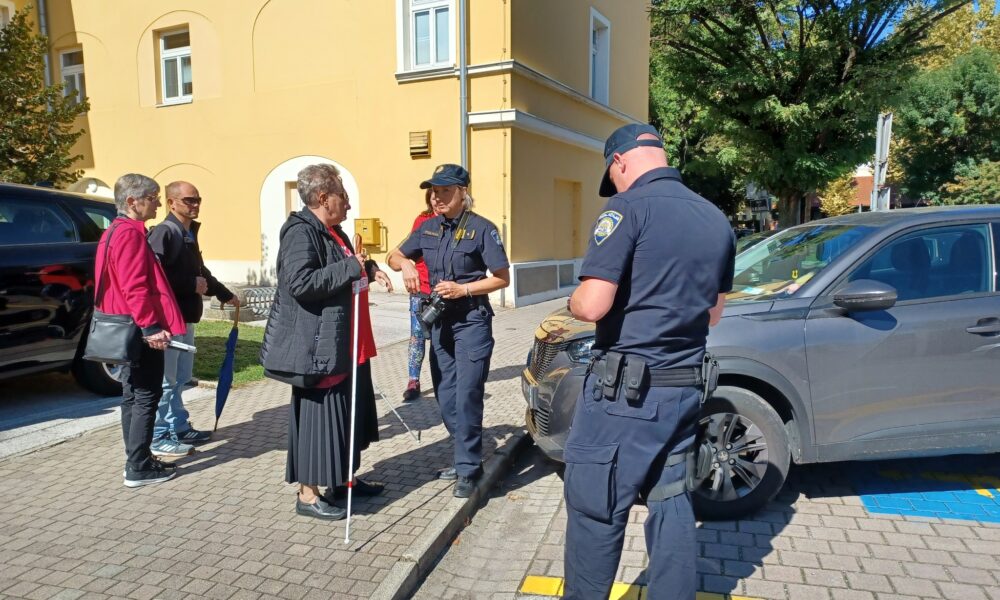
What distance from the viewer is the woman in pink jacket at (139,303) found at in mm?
3885

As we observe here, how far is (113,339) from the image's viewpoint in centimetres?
381

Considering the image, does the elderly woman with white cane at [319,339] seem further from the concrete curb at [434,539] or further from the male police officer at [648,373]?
the male police officer at [648,373]

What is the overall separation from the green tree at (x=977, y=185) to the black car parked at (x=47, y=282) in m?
27.0

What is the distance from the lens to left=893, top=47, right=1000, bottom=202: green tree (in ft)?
84.8

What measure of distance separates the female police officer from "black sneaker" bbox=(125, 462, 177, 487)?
1816 millimetres

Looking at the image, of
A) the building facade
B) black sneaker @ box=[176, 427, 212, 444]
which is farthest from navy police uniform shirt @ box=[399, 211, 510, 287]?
the building facade

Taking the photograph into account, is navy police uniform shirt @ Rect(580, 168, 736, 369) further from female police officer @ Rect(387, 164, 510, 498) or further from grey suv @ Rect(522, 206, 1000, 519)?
female police officer @ Rect(387, 164, 510, 498)

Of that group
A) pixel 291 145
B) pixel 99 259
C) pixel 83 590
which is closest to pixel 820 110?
pixel 291 145

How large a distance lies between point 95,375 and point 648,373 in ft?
17.8

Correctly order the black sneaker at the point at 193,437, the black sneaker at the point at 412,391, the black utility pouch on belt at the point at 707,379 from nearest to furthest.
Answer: the black utility pouch on belt at the point at 707,379 → the black sneaker at the point at 193,437 → the black sneaker at the point at 412,391

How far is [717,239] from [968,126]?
31334 mm

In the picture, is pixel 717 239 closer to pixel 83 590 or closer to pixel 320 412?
pixel 320 412

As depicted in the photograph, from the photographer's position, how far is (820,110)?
1453 cm

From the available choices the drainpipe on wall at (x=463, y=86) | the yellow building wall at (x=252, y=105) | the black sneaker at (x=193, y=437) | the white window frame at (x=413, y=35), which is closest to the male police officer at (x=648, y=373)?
the black sneaker at (x=193, y=437)
